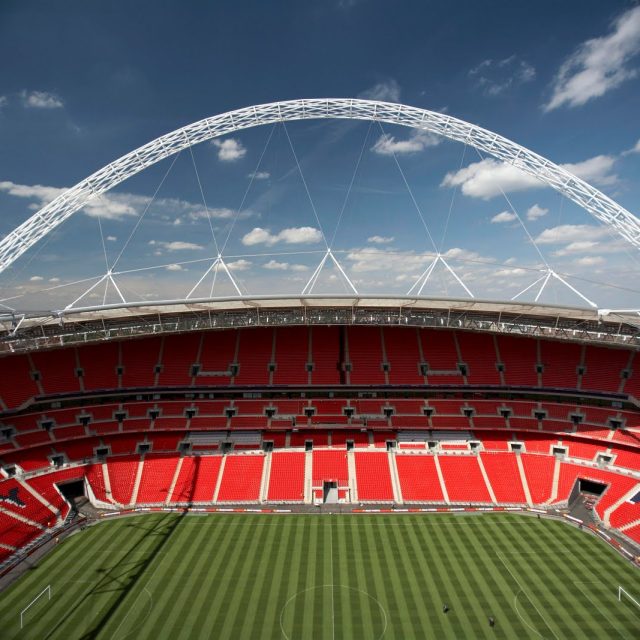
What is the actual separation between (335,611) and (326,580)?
2239 mm

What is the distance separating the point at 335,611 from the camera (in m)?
19.5

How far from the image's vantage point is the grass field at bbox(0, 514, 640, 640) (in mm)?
→ 18594

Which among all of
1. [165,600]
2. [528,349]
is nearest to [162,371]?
[165,600]

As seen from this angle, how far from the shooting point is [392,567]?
22.7 meters

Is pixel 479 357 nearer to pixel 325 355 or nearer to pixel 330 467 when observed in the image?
pixel 325 355

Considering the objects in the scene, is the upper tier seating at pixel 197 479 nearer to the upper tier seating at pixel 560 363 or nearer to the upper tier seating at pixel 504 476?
the upper tier seating at pixel 504 476

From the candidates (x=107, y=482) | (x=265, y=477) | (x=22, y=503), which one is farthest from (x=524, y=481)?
(x=22, y=503)

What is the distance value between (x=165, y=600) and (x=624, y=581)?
2339cm

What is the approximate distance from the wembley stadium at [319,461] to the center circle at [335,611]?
10 cm

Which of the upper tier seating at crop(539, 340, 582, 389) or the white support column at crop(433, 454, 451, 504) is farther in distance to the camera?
the upper tier seating at crop(539, 340, 582, 389)

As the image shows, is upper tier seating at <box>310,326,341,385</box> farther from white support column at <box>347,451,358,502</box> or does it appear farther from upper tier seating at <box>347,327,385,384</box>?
white support column at <box>347,451,358,502</box>

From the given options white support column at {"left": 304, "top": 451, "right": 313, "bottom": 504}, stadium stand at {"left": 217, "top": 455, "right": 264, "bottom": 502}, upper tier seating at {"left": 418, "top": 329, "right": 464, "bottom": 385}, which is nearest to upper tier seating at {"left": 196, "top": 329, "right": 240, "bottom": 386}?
stadium stand at {"left": 217, "top": 455, "right": 264, "bottom": 502}

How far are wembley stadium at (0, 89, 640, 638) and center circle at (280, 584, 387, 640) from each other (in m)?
0.10

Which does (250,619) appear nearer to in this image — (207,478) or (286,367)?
(207,478)
